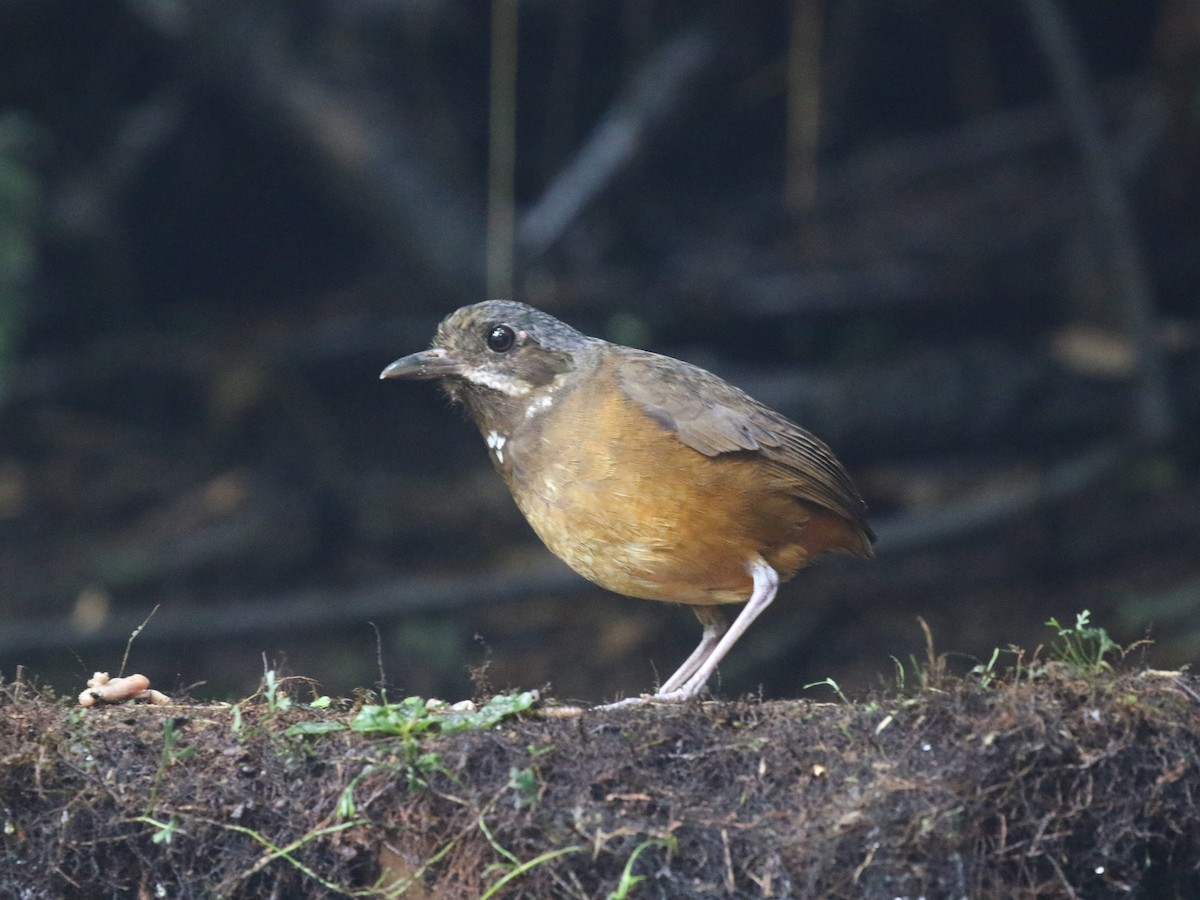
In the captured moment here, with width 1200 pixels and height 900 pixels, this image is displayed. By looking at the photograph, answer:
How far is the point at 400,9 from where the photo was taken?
7965 mm

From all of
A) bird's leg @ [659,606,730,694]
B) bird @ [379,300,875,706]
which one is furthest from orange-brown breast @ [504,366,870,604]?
bird's leg @ [659,606,730,694]

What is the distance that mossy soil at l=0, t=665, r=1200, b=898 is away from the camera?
312 cm

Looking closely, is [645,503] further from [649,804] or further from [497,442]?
[649,804]

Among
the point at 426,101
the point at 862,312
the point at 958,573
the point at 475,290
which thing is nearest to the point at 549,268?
the point at 475,290

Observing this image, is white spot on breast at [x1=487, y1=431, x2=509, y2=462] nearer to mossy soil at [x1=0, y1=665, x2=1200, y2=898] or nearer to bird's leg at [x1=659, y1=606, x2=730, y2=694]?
bird's leg at [x1=659, y1=606, x2=730, y2=694]

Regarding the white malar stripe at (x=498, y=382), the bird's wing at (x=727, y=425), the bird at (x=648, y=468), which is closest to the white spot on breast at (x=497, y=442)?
the bird at (x=648, y=468)

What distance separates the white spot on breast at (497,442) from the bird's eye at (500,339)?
28cm

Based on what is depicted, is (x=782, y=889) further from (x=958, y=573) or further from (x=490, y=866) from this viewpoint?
(x=958, y=573)

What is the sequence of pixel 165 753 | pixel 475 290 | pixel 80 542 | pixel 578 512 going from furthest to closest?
pixel 80 542
pixel 475 290
pixel 578 512
pixel 165 753

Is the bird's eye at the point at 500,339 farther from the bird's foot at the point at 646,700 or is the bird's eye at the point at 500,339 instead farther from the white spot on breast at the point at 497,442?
the bird's foot at the point at 646,700

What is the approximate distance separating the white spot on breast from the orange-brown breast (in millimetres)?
85

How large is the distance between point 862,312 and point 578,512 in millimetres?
4123

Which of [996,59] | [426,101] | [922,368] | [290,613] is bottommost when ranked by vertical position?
[290,613]

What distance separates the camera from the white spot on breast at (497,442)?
473 cm
